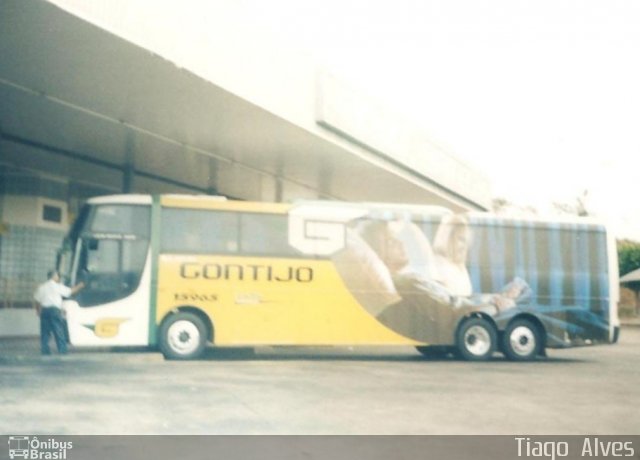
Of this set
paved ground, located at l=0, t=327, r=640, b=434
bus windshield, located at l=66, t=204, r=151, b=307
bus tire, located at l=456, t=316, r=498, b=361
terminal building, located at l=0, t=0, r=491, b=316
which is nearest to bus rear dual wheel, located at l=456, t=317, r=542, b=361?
bus tire, located at l=456, t=316, r=498, b=361

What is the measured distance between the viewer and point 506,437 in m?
7.04

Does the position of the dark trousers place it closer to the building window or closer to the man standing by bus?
the man standing by bus

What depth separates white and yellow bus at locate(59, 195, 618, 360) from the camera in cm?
1360

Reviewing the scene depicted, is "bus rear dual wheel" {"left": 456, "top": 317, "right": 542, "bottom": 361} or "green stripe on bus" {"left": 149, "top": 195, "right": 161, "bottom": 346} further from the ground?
"green stripe on bus" {"left": 149, "top": 195, "right": 161, "bottom": 346}

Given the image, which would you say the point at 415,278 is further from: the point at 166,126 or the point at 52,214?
the point at 52,214

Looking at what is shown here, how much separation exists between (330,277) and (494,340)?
3.37 m

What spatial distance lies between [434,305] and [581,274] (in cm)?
285

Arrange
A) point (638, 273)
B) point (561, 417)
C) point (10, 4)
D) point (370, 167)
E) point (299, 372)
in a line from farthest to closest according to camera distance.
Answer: point (370, 167) < point (638, 273) < point (299, 372) < point (10, 4) < point (561, 417)

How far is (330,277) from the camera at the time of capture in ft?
47.1

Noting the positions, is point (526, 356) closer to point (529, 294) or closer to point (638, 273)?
point (529, 294)

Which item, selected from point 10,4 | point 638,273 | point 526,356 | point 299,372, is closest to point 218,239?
point 299,372

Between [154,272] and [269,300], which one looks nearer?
[154,272]

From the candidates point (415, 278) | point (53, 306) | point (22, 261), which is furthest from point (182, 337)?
point (22, 261)

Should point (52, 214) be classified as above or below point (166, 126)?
below
